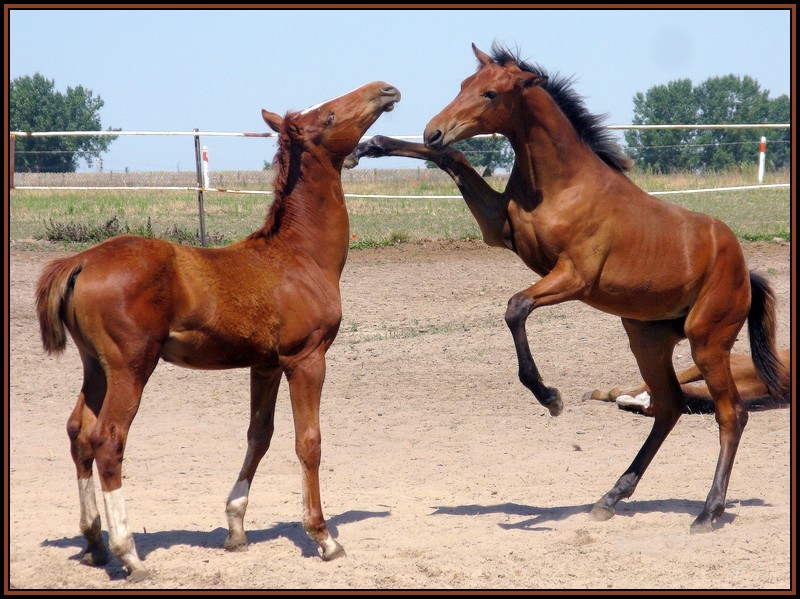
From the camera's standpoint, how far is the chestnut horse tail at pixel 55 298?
4.28 meters

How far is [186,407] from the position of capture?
7980 mm

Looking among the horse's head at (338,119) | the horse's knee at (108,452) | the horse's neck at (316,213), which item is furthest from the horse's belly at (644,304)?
the horse's knee at (108,452)

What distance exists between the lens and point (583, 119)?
19.2 ft

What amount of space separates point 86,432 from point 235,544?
1034 mm

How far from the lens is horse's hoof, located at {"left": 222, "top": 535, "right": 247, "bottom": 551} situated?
4.95m

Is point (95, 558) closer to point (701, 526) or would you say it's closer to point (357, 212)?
point (701, 526)

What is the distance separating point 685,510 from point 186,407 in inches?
169

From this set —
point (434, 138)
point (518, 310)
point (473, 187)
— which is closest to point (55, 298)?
point (434, 138)

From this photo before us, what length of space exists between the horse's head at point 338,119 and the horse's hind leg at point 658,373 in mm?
2350

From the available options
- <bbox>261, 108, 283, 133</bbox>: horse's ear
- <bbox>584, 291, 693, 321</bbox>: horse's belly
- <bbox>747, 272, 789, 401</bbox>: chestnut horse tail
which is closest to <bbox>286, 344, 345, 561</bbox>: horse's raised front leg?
<bbox>261, 108, 283, 133</bbox>: horse's ear

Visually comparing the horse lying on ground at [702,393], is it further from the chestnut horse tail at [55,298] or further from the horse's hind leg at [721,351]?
the chestnut horse tail at [55,298]

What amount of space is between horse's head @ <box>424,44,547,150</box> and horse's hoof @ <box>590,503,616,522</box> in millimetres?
2421

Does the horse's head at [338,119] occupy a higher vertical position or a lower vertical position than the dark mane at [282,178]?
higher

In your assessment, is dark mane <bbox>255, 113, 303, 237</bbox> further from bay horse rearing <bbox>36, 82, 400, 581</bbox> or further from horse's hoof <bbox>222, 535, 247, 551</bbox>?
horse's hoof <bbox>222, 535, 247, 551</bbox>
